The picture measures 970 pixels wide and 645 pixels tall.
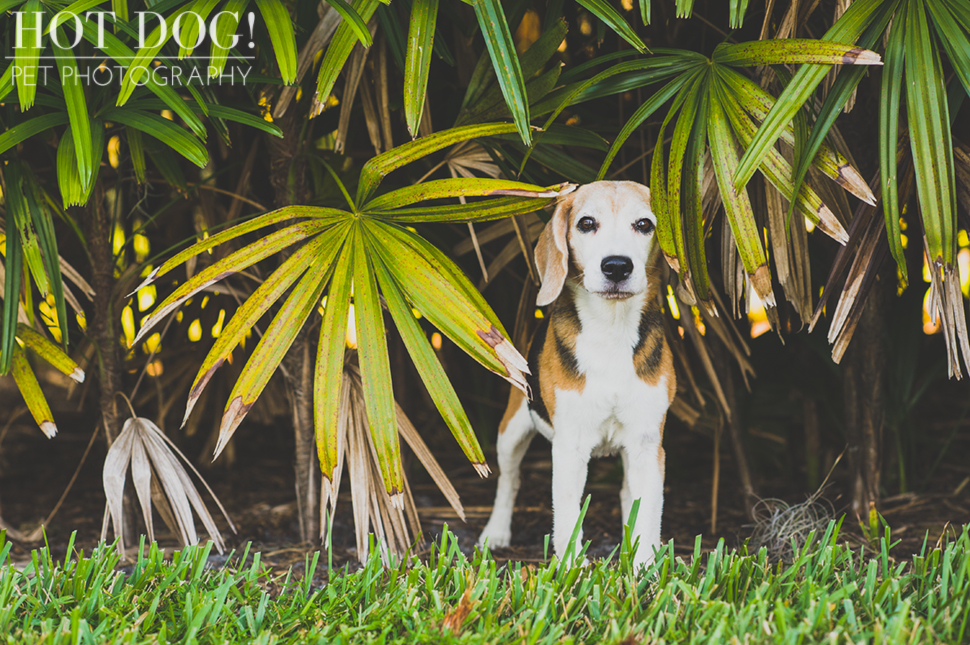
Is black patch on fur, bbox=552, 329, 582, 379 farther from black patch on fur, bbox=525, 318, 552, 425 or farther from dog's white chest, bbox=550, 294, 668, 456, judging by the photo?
black patch on fur, bbox=525, 318, 552, 425

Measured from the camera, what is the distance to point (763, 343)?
12.6 feet

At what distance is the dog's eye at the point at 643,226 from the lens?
86.0 inches

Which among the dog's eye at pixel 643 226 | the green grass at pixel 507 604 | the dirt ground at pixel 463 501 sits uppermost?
the dog's eye at pixel 643 226

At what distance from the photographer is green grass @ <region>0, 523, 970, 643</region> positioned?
5.52 ft

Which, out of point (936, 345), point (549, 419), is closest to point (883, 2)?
point (549, 419)

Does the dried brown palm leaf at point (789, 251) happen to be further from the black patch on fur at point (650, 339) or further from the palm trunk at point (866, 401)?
the palm trunk at point (866, 401)

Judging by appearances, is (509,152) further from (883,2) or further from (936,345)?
(936,345)

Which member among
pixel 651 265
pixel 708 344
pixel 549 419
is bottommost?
pixel 549 419

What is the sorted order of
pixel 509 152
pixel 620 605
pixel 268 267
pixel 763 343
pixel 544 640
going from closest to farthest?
pixel 544 640 < pixel 620 605 < pixel 509 152 < pixel 268 267 < pixel 763 343

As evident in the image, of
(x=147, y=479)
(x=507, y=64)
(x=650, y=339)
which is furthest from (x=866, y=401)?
(x=147, y=479)

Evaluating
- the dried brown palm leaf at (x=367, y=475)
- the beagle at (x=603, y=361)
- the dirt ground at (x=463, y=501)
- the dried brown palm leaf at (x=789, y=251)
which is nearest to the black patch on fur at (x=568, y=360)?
the beagle at (x=603, y=361)

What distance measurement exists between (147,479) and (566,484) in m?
1.29

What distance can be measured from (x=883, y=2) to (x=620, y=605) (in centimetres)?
164

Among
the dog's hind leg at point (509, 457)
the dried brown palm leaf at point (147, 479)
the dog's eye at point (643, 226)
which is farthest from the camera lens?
the dog's hind leg at point (509, 457)
